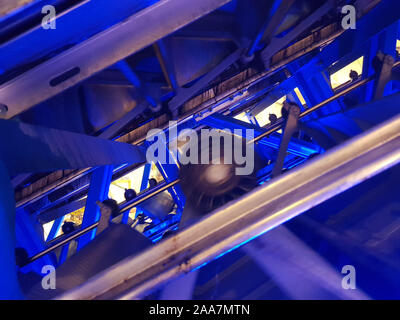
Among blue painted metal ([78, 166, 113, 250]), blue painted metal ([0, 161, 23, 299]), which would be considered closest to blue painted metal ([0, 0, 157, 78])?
blue painted metal ([0, 161, 23, 299])

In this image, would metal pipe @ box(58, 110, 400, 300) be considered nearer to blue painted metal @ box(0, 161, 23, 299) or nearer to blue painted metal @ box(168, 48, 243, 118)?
blue painted metal @ box(0, 161, 23, 299)

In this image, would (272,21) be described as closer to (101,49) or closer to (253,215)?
(101,49)

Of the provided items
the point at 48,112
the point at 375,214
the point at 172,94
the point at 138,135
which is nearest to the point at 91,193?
the point at 138,135

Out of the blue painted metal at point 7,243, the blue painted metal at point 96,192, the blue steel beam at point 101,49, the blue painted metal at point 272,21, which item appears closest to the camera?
the blue painted metal at point 7,243

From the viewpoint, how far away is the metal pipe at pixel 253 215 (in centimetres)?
129

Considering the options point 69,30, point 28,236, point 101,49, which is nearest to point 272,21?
point 101,49

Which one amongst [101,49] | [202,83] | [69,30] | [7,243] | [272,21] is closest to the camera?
[7,243]

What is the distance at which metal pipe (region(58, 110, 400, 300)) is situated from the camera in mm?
1289

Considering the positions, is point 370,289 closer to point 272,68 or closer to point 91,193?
point 272,68

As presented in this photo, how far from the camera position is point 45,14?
62.4 inches

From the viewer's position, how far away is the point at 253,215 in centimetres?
134

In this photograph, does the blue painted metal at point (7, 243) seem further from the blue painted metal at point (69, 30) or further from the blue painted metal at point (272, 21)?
the blue painted metal at point (272, 21)

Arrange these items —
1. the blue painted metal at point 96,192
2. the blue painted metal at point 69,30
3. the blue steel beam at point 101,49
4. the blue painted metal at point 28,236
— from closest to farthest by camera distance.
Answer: the blue painted metal at point 69,30, the blue steel beam at point 101,49, the blue painted metal at point 96,192, the blue painted metal at point 28,236

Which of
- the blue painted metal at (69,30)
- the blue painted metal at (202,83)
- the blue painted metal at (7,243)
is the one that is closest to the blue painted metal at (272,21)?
the blue painted metal at (202,83)
